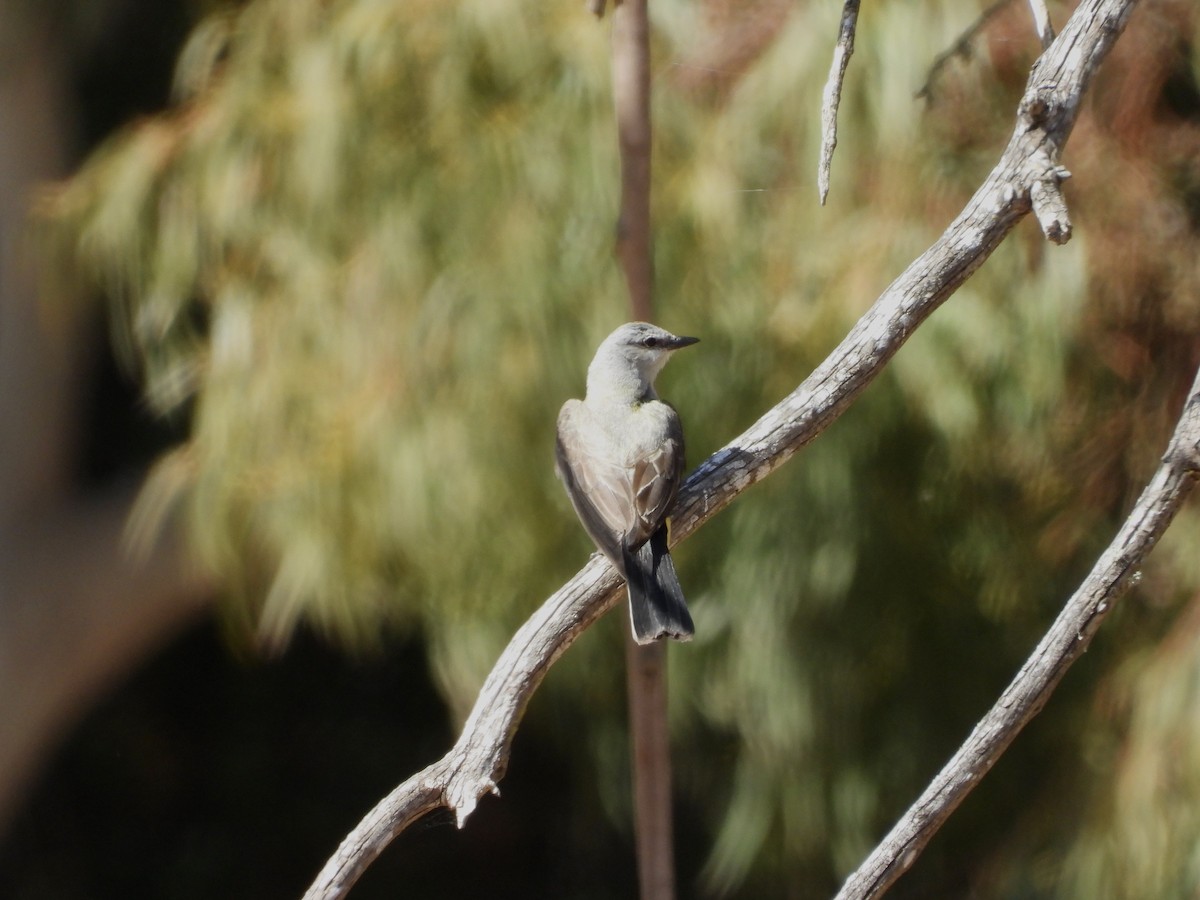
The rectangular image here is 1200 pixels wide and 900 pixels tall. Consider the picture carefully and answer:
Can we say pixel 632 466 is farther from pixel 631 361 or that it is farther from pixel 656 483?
pixel 631 361

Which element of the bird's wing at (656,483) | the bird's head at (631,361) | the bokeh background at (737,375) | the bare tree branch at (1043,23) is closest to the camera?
the bare tree branch at (1043,23)

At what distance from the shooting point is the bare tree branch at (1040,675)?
131 centimetres

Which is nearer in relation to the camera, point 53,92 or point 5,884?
point 53,92

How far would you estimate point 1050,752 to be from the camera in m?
2.99

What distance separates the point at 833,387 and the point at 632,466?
0.68 m

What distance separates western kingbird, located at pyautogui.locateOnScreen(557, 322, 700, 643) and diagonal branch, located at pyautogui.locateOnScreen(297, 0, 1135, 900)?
209 mm

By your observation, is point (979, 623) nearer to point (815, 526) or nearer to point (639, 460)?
point (815, 526)

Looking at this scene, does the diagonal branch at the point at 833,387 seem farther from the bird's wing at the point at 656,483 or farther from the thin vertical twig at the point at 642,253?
the bird's wing at the point at 656,483

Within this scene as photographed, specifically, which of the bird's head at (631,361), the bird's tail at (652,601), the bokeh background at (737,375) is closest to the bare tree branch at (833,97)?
the bird's tail at (652,601)

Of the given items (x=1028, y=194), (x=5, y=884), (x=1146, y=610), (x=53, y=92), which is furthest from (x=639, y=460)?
(x=5, y=884)

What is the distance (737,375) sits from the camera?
2699 millimetres

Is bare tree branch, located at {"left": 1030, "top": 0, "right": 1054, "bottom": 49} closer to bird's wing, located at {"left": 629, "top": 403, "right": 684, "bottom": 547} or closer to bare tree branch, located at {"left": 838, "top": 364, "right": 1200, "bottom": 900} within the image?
bare tree branch, located at {"left": 838, "top": 364, "right": 1200, "bottom": 900}

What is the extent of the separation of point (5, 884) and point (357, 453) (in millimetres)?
2401

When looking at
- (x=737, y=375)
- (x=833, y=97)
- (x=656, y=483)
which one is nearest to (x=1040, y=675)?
(x=833, y=97)
